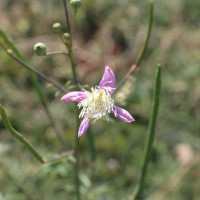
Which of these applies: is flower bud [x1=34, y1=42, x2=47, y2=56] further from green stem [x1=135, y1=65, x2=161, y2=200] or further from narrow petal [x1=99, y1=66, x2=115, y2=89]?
green stem [x1=135, y1=65, x2=161, y2=200]

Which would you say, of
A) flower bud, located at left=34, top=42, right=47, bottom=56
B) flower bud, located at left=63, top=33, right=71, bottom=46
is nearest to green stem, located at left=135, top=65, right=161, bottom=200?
flower bud, located at left=63, top=33, right=71, bottom=46

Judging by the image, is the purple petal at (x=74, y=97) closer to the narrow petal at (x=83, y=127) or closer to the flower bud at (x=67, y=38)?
the narrow petal at (x=83, y=127)

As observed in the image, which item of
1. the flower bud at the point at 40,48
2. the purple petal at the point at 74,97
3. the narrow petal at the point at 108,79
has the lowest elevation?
the purple petal at the point at 74,97

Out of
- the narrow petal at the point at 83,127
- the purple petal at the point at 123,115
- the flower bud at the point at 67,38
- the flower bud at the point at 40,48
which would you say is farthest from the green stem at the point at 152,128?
the flower bud at the point at 40,48

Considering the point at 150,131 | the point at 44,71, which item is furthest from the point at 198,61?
the point at 150,131

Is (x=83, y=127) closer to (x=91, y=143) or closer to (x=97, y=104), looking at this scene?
(x=97, y=104)

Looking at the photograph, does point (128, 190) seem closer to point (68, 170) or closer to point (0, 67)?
point (68, 170)
